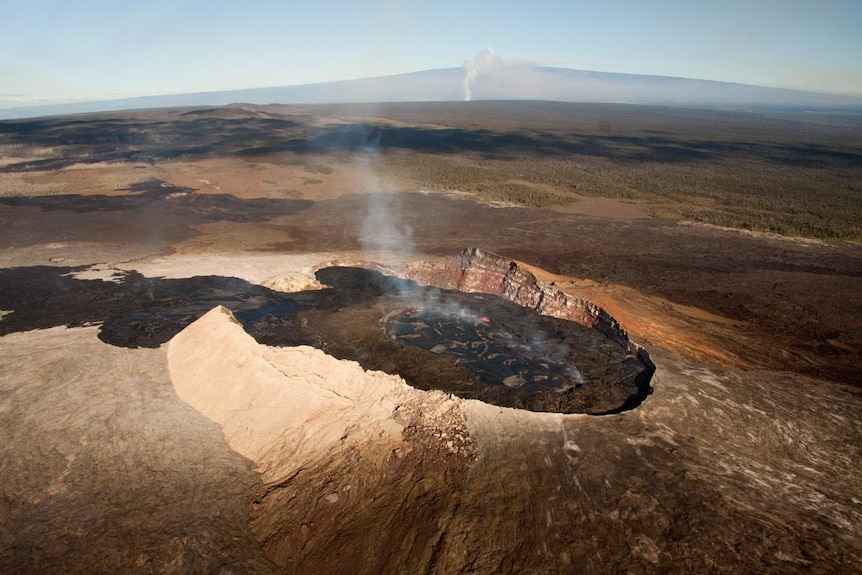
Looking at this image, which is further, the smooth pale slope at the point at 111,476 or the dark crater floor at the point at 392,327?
the dark crater floor at the point at 392,327

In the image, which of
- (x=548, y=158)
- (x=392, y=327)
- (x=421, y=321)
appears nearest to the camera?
(x=392, y=327)

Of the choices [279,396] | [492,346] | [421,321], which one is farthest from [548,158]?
[279,396]

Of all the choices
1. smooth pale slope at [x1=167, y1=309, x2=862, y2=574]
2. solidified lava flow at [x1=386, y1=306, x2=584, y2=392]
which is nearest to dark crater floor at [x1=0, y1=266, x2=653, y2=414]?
solidified lava flow at [x1=386, y1=306, x2=584, y2=392]

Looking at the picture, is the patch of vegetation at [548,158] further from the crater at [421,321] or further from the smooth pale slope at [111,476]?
the smooth pale slope at [111,476]

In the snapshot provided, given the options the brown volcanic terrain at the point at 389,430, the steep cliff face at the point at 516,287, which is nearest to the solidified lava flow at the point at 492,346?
the steep cliff face at the point at 516,287

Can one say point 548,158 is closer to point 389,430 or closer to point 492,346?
point 492,346

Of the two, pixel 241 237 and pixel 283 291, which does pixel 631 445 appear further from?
pixel 241 237

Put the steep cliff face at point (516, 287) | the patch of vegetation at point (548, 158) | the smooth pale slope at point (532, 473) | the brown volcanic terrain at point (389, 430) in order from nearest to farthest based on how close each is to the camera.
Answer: the smooth pale slope at point (532, 473), the brown volcanic terrain at point (389, 430), the steep cliff face at point (516, 287), the patch of vegetation at point (548, 158)

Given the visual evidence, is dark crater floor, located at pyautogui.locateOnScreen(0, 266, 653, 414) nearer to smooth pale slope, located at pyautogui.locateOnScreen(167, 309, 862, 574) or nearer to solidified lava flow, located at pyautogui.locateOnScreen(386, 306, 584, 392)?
solidified lava flow, located at pyautogui.locateOnScreen(386, 306, 584, 392)
